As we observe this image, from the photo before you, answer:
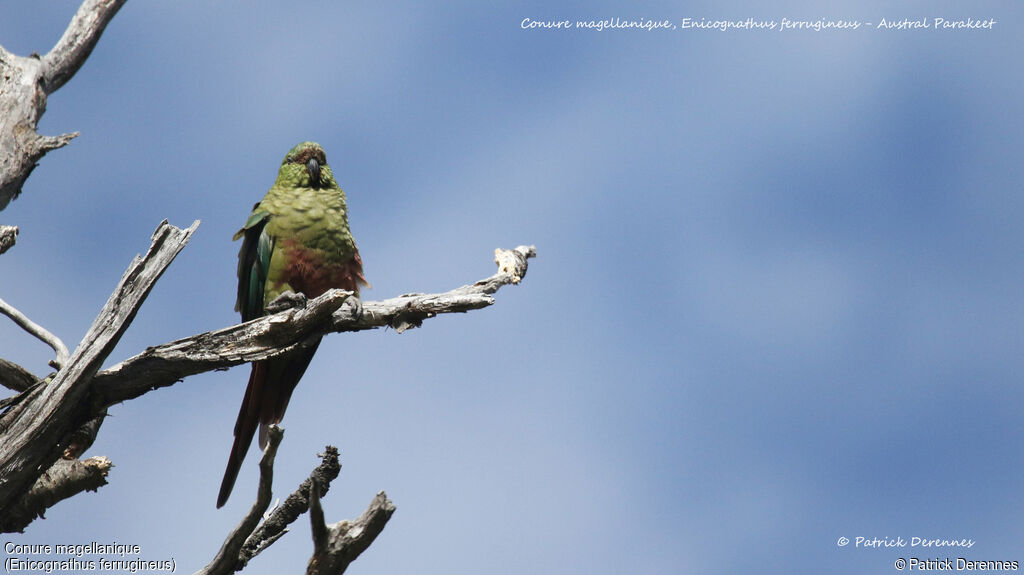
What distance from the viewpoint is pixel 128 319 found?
445 centimetres

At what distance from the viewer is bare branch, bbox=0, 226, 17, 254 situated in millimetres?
5402

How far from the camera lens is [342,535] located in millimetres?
4035

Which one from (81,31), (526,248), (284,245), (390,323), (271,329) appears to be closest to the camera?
(271,329)

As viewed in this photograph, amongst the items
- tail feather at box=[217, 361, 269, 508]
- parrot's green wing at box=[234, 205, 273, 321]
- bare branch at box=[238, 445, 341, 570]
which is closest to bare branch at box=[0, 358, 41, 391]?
tail feather at box=[217, 361, 269, 508]

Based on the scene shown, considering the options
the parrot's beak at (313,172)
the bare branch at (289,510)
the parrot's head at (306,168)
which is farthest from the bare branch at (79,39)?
the bare branch at (289,510)

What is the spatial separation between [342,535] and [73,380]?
1.76m

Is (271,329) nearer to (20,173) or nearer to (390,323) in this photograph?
(390,323)

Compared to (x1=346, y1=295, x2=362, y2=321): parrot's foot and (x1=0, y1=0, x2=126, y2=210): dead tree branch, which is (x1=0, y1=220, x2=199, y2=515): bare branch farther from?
(x1=0, y1=0, x2=126, y2=210): dead tree branch

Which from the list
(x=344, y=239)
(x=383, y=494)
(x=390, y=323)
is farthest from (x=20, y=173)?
(x=383, y=494)

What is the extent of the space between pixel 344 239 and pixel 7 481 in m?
2.63

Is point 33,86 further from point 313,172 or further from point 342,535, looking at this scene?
point 342,535

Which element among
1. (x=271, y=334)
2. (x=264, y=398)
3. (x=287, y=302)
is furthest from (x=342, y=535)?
(x=264, y=398)

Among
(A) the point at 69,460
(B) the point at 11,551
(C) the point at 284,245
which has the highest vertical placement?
(C) the point at 284,245

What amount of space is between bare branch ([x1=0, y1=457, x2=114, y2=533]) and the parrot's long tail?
78 cm
